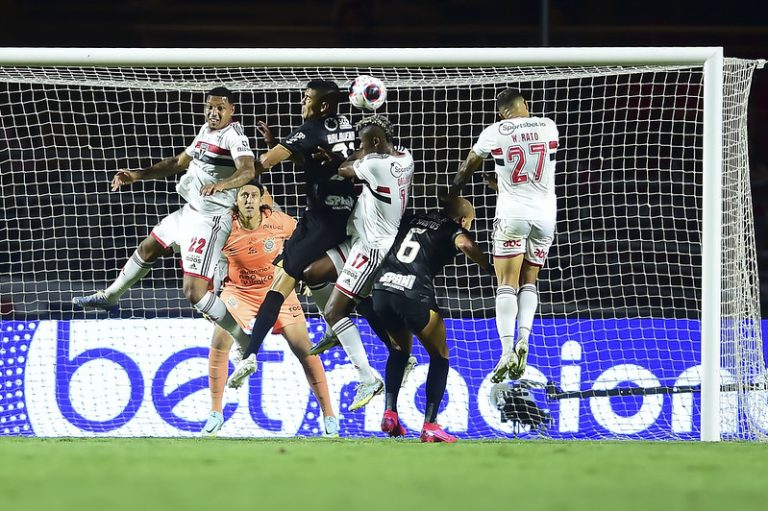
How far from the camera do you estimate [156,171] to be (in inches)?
326

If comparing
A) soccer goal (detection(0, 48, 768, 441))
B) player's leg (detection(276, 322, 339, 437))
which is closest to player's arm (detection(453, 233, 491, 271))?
soccer goal (detection(0, 48, 768, 441))

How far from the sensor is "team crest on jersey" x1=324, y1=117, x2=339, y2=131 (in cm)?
793

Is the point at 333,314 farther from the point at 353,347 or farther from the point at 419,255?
the point at 419,255

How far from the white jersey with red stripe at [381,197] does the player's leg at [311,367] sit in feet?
2.91

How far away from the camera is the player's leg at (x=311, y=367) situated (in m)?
8.38

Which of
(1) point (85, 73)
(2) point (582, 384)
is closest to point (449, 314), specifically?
(2) point (582, 384)

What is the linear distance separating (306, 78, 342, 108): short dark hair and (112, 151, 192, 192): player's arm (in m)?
1.02

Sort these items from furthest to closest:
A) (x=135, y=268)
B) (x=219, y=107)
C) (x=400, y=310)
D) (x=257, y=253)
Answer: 1. (x=135, y=268)
2. (x=257, y=253)
3. (x=219, y=107)
4. (x=400, y=310)

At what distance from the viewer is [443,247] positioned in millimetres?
7828

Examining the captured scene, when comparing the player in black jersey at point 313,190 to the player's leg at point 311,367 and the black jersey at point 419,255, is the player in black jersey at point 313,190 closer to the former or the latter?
the player's leg at point 311,367

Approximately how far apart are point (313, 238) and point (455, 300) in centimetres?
180

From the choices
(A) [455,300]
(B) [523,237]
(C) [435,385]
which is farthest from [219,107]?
(A) [455,300]

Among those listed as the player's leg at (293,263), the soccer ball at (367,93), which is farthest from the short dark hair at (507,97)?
the player's leg at (293,263)
